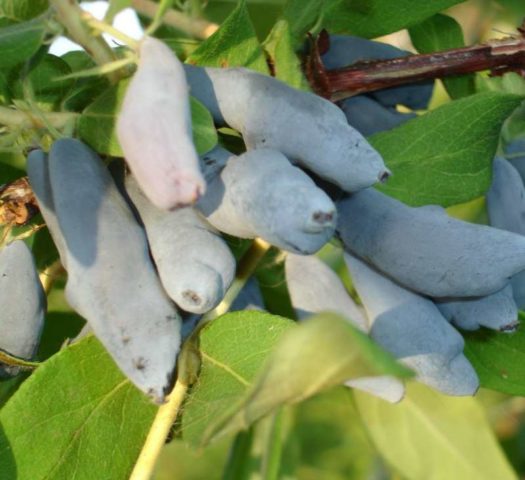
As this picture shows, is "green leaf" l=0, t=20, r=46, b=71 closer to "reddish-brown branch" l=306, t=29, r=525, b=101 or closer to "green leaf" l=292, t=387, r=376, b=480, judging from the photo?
"reddish-brown branch" l=306, t=29, r=525, b=101

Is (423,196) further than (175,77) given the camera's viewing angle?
Yes

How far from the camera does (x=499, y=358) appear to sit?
0.91 meters

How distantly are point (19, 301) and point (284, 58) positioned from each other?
0.92ft

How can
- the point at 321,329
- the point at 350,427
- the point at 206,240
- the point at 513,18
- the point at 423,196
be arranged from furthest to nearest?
the point at 350,427
the point at 513,18
the point at 423,196
the point at 206,240
the point at 321,329

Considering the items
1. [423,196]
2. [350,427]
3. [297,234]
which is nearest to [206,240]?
[297,234]

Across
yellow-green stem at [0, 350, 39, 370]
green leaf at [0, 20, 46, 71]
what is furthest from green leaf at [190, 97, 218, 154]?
yellow-green stem at [0, 350, 39, 370]

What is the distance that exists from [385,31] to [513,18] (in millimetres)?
629

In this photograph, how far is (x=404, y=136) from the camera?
880mm

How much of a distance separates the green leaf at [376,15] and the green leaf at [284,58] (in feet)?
0.38

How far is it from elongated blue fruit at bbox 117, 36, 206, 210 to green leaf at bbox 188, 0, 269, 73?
8.3 inches

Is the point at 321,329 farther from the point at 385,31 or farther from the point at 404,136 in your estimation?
the point at 385,31

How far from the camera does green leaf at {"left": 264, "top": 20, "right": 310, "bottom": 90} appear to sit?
2.65 ft

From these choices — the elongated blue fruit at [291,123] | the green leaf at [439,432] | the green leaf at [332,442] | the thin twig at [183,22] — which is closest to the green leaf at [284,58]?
the elongated blue fruit at [291,123]

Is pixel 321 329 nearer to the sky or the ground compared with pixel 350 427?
nearer to the sky
